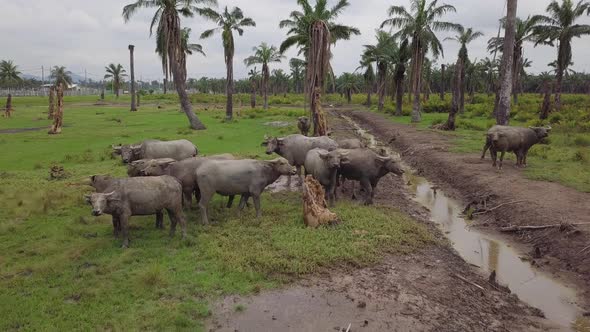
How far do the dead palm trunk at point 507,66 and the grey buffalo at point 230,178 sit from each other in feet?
50.8

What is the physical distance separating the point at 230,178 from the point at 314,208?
2192 mm

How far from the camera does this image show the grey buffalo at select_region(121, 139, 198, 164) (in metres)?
14.1

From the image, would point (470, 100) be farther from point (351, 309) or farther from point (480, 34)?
point (351, 309)

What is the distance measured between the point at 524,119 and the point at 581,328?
2998 cm

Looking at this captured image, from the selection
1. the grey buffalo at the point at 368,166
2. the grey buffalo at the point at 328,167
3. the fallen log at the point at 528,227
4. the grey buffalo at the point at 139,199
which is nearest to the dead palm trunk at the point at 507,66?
the grey buffalo at the point at 368,166

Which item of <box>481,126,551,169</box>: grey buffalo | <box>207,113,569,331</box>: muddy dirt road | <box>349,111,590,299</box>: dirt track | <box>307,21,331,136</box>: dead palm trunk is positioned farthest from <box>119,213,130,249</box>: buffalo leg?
<box>307,21,331,136</box>: dead palm trunk

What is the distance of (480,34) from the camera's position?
132 ft

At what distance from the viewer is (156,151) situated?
1420 centimetres

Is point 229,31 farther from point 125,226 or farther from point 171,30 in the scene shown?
point 125,226

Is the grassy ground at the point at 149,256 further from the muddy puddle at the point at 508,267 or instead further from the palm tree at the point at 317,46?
the palm tree at the point at 317,46

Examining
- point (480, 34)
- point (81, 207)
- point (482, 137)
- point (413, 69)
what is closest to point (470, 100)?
point (480, 34)

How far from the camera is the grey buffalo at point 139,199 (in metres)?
8.82

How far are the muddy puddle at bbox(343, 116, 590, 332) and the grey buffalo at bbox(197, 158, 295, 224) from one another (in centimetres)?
501

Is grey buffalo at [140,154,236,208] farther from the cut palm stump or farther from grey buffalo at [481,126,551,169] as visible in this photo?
grey buffalo at [481,126,551,169]
